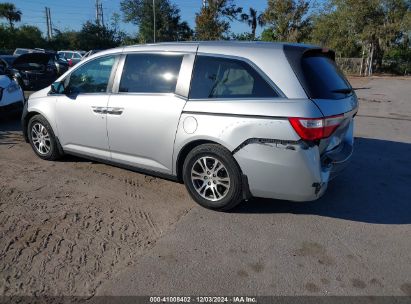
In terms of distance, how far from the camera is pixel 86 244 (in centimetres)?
345

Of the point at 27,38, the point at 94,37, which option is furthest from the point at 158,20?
the point at 27,38

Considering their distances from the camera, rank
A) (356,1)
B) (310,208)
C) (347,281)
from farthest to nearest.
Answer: (356,1), (310,208), (347,281)

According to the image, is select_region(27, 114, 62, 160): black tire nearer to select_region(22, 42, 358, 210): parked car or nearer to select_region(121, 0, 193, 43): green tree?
select_region(22, 42, 358, 210): parked car

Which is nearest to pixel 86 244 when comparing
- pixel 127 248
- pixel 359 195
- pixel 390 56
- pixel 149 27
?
pixel 127 248

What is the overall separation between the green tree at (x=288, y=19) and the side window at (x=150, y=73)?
1324 inches

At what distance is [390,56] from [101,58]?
1563 inches

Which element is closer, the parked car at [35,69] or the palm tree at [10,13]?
the parked car at [35,69]

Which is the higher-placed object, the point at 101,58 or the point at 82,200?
the point at 101,58

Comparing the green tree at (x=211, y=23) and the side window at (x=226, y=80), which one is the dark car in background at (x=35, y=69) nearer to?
the side window at (x=226, y=80)

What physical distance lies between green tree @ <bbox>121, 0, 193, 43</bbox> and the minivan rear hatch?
1850 inches

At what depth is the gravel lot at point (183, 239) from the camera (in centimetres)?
296

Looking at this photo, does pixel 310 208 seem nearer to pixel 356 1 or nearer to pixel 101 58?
pixel 101 58

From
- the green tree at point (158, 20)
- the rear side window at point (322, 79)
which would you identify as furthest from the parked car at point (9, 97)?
the green tree at point (158, 20)

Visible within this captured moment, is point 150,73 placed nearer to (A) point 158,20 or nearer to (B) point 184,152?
(B) point 184,152
